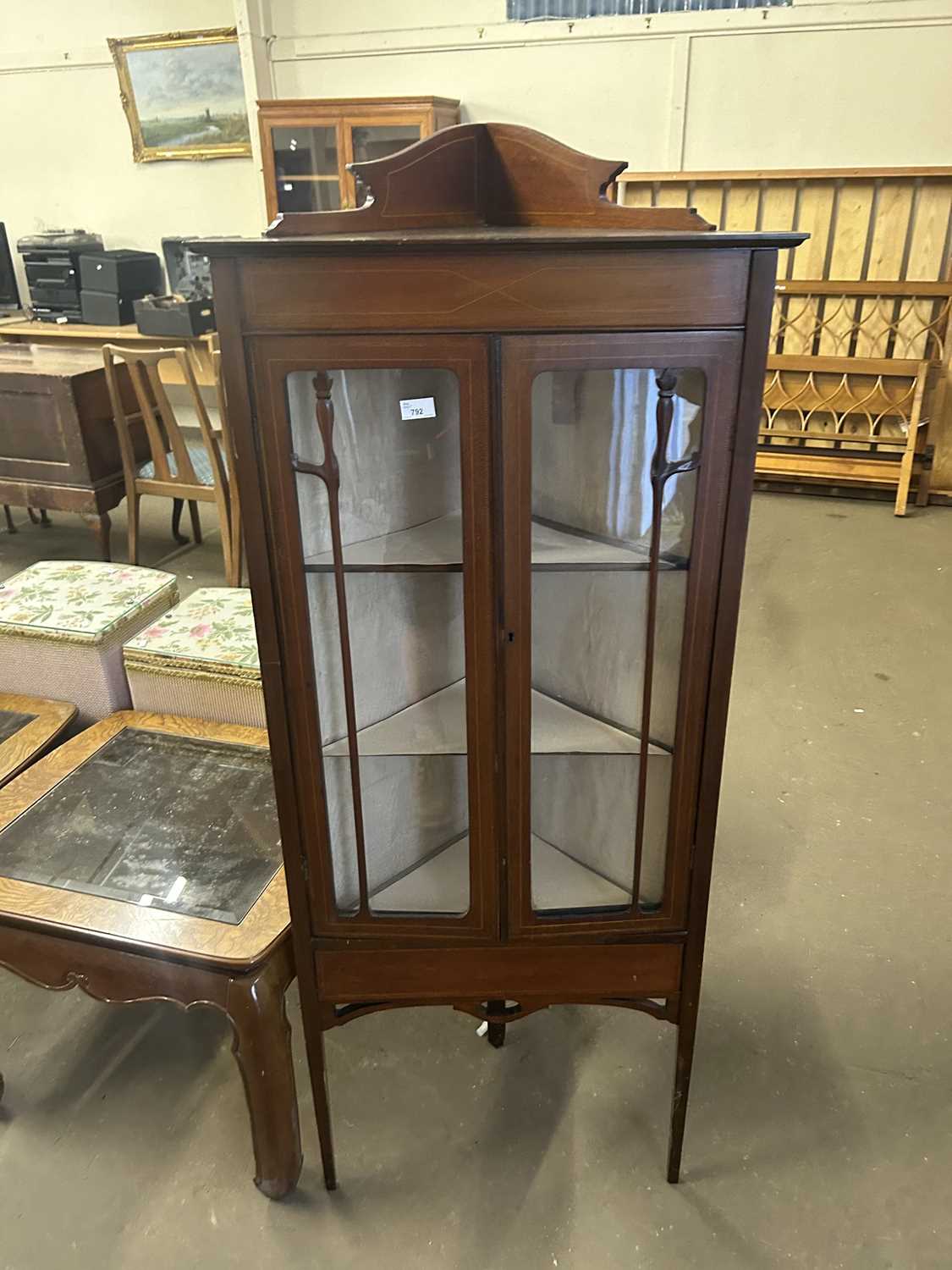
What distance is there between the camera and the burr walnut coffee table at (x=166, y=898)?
131cm

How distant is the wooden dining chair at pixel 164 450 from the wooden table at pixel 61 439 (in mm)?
67

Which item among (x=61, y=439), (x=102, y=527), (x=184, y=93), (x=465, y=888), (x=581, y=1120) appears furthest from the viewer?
(x=184, y=93)

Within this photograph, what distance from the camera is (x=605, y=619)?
1191mm

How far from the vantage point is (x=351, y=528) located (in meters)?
1.12

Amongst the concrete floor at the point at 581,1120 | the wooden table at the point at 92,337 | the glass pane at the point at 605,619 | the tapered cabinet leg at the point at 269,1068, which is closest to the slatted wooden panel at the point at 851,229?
the wooden table at the point at 92,337

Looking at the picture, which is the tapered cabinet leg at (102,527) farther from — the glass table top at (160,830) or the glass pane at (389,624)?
the glass pane at (389,624)

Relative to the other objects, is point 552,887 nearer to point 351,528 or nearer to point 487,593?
point 487,593

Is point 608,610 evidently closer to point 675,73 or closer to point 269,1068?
point 269,1068

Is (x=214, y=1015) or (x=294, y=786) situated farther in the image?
(x=214, y=1015)

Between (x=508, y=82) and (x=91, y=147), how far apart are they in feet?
8.19

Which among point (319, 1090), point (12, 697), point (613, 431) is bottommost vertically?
point (319, 1090)

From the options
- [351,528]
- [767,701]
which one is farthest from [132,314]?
[351,528]

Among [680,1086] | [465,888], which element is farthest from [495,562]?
[680,1086]

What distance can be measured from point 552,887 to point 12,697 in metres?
1.31
